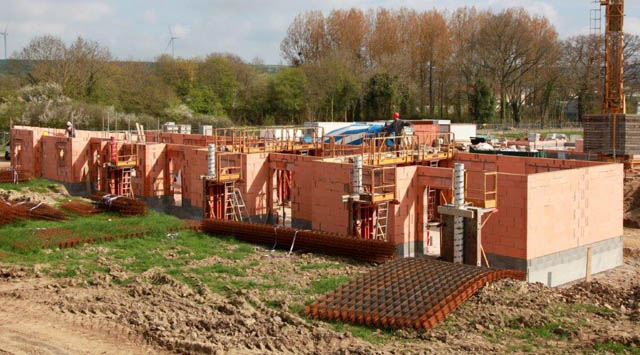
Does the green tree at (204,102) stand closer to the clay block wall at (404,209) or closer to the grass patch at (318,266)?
the clay block wall at (404,209)

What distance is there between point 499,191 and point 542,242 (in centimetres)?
167

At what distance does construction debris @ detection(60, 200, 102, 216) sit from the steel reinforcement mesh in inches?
488

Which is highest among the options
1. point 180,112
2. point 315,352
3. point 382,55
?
point 382,55

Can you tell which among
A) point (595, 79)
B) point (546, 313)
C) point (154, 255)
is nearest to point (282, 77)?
point (595, 79)

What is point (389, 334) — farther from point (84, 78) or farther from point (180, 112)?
point (84, 78)

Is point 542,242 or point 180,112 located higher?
point 180,112

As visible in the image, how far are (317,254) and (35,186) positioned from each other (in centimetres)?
1616

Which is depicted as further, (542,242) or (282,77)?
(282,77)

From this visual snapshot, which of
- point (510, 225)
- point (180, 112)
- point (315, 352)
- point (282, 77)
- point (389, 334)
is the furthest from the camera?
point (282, 77)

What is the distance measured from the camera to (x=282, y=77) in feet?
202

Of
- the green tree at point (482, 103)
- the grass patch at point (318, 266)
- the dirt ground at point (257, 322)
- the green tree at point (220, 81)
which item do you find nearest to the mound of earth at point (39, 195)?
the dirt ground at point (257, 322)

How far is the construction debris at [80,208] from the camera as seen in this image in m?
24.5

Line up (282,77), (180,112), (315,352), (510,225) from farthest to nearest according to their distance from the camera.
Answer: (282,77), (180,112), (510,225), (315,352)

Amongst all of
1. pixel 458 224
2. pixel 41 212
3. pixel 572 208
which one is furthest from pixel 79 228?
pixel 572 208
